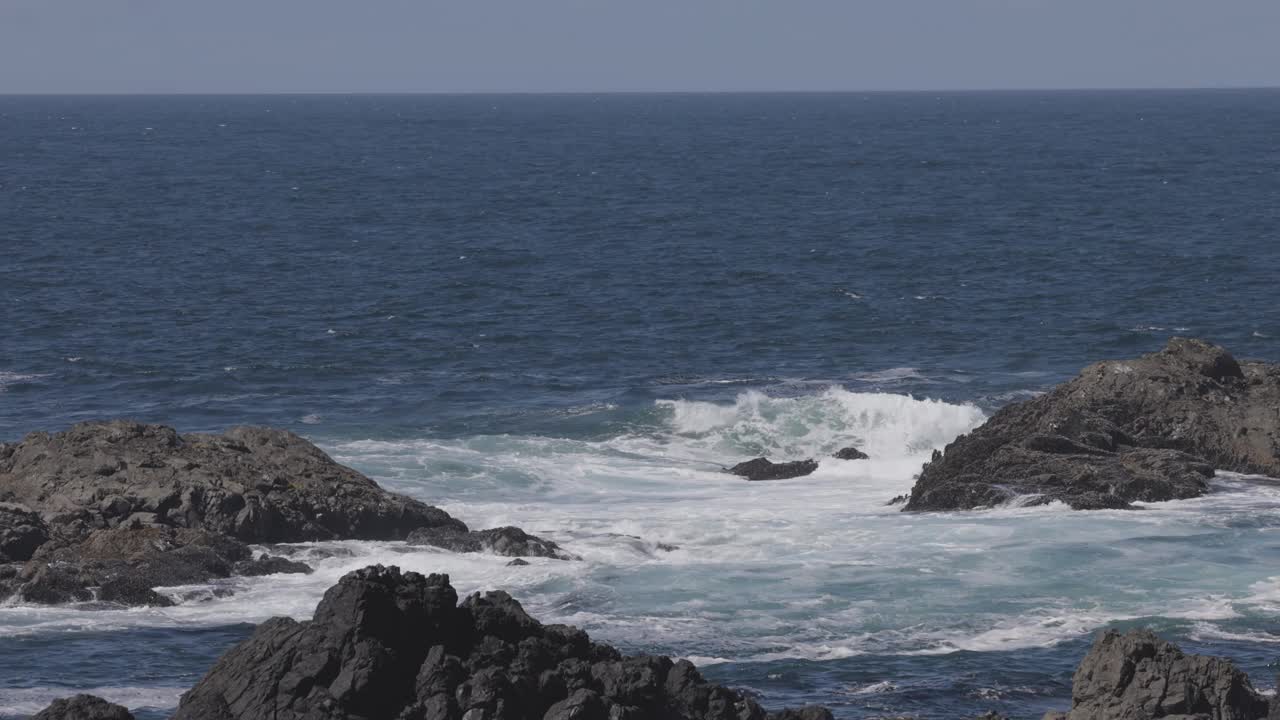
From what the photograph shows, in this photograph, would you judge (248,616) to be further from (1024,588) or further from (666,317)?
(666,317)

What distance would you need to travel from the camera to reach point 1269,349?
64375 millimetres

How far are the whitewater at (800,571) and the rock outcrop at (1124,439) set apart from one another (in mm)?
745

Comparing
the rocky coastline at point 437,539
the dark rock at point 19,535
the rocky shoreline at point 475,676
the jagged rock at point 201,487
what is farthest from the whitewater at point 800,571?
the rocky shoreline at point 475,676

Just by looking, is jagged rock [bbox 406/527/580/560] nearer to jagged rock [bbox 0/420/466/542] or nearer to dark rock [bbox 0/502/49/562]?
jagged rock [bbox 0/420/466/542]

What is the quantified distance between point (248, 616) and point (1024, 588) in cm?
1487

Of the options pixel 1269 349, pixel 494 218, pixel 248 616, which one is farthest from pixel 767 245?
pixel 248 616

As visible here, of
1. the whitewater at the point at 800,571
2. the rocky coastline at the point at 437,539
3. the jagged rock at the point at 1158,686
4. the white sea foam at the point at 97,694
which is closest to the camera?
the rocky coastline at the point at 437,539

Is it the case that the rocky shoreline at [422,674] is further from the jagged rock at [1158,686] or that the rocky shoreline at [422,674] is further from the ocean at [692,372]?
the ocean at [692,372]

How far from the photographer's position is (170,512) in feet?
130

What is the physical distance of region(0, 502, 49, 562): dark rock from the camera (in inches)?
1497

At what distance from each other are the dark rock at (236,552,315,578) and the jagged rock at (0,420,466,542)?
167 cm

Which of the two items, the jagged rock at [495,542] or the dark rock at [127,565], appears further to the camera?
the jagged rock at [495,542]

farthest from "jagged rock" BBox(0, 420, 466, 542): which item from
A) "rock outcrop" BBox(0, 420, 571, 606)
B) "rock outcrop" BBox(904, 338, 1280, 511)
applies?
"rock outcrop" BBox(904, 338, 1280, 511)

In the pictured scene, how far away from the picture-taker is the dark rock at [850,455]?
50781 mm
